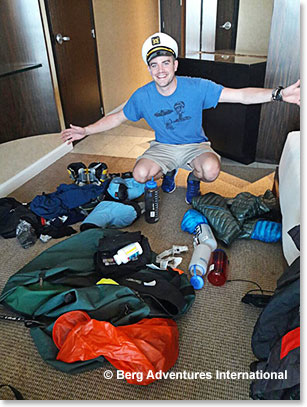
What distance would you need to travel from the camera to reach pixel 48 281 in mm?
1519

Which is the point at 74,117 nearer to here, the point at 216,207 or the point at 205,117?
the point at 205,117

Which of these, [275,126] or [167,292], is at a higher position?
[275,126]

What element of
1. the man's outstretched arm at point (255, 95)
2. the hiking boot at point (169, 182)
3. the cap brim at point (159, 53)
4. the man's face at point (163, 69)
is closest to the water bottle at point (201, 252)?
the hiking boot at point (169, 182)

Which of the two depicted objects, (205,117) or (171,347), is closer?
(171,347)

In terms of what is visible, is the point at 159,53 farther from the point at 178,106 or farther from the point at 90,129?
the point at 90,129


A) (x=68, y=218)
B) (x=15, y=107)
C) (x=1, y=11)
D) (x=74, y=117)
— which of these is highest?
(x=1, y=11)

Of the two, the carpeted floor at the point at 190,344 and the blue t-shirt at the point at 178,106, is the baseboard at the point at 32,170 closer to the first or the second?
the carpeted floor at the point at 190,344

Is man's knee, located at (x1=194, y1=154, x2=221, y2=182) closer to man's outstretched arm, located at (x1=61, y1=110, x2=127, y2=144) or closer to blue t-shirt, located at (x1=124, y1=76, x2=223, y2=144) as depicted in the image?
blue t-shirt, located at (x1=124, y1=76, x2=223, y2=144)

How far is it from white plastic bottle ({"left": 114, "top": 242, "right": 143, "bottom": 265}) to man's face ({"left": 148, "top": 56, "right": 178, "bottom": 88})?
38.7 inches

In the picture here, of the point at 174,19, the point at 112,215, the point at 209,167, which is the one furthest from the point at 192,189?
the point at 174,19

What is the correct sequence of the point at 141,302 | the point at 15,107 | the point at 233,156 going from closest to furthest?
the point at 141,302
the point at 15,107
the point at 233,156

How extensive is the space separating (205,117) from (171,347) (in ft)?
7.18

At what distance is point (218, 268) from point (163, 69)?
1172 mm

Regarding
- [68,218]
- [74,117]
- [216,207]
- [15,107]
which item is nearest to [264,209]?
[216,207]
